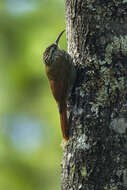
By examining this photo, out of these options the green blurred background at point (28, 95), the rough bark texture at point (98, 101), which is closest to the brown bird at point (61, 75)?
the rough bark texture at point (98, 101)

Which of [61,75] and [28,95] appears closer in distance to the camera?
[61,75]

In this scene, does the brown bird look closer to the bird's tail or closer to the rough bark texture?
the bird's tail

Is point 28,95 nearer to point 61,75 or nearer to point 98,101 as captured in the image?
point 61,75

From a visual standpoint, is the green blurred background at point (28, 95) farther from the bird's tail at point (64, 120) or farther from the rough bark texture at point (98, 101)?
the rough bark texture at point (98, 101)

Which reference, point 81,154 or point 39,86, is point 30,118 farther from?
point 81,154

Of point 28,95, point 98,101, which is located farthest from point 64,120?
point 28,95
